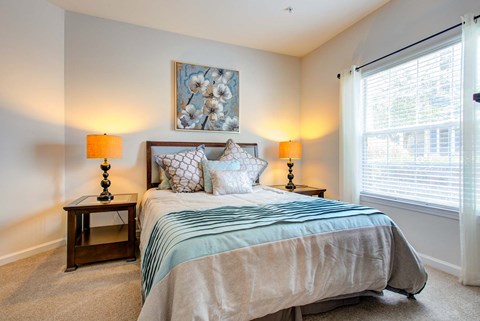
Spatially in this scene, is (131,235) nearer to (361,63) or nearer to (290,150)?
(290,150)

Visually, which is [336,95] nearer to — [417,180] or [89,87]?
[417,180]

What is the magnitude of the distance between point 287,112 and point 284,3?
65.9 inches

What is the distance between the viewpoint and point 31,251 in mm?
2527

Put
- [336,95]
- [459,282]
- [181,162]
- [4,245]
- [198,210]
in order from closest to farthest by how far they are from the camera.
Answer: [198,210], [459,282], [4,245], [181,162], [336,95]

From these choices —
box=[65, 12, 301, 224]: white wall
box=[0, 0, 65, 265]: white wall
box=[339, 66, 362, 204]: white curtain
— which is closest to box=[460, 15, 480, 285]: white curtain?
box=[339, 66, 362, 204]: white curtain

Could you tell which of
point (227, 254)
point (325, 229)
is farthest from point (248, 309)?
point (325, 229)

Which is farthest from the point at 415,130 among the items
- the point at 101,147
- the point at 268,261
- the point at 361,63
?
the point at 101,147

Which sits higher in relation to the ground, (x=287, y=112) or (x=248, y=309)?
(x=287, y=112)

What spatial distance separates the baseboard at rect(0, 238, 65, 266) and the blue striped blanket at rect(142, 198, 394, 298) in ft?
6.10

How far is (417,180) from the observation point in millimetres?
2389

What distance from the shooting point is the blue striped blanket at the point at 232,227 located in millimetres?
1182

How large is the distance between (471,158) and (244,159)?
2.23m

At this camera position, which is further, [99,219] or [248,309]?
[99,219]

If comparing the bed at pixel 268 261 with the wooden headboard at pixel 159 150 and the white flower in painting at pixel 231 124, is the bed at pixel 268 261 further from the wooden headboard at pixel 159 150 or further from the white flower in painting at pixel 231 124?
the white flower in painting at pixel 231 124
